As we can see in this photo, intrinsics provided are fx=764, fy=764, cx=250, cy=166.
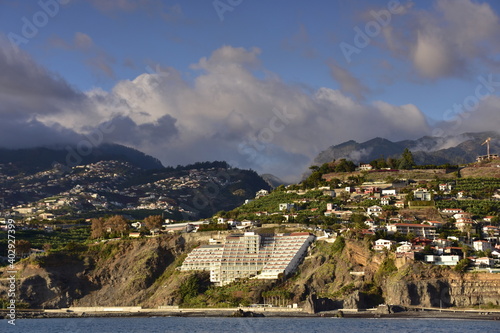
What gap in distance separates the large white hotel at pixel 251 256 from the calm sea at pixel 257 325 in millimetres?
11038

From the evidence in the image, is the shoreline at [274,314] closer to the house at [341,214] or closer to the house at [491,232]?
the house at [491,232]

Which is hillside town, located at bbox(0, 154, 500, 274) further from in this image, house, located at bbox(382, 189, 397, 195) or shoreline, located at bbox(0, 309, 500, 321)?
shoreline, located at bbox(0, 309, 500, 321)

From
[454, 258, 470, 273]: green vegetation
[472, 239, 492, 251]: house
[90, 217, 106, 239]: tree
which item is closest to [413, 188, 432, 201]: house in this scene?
[472, 239, 492, 251]: house

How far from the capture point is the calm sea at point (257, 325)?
214ft

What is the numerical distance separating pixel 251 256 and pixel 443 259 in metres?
23.3

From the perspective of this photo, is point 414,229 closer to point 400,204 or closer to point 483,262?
point 400,204

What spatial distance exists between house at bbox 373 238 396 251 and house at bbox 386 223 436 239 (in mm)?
7693

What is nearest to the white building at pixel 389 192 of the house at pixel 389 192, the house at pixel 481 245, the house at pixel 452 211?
the house at pixel 389 192

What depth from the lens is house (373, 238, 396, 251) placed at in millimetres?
85375

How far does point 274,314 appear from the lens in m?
79.4

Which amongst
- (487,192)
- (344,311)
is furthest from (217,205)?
(344,311)

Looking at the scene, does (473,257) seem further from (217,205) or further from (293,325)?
(217,205)

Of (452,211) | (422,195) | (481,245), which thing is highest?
(422,195)

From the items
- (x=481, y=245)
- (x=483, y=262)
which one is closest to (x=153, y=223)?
(x=481, y=245)
